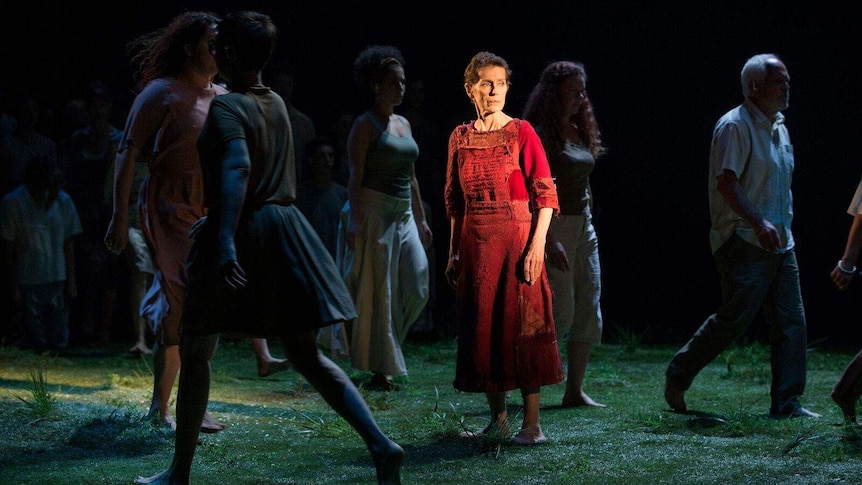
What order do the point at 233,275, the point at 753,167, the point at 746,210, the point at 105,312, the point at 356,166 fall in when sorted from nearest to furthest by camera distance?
the point at 233,275, the point at 746,210, the point at 753,167, the point at 356,166, the point at 105,312

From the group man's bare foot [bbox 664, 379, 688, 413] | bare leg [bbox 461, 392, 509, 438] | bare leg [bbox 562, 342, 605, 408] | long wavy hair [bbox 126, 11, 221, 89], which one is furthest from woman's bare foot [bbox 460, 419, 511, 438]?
long wavy hair [bbox 126, 11, 221, 89]

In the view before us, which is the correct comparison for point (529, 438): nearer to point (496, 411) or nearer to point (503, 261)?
point (496, 411)

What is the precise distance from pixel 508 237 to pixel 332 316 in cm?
130

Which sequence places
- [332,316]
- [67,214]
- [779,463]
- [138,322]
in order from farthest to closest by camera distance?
[67,214] → [138,322] → [779,463] → [332,316]

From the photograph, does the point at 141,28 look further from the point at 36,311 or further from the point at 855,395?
the point at 855,395

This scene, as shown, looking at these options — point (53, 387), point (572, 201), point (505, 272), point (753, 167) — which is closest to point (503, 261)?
point (505, 272)

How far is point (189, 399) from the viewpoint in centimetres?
386

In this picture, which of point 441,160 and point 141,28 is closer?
point 441,160

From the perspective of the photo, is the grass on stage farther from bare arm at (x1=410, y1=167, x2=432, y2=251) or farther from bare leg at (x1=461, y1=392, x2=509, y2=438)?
bare arm at (x1=410, y1=167, x2=432, y2=251)

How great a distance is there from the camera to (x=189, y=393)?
3855 millimetres

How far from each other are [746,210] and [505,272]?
128 centimetres

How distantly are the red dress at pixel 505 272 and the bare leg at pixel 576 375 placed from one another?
1.06 m

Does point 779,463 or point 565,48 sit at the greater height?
point 565,48

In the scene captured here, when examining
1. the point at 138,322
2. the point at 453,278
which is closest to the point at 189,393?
the point at 453,278
